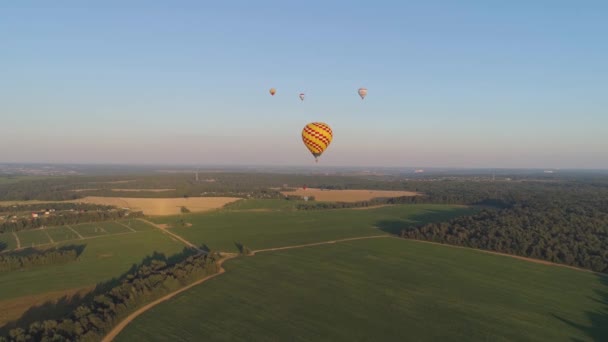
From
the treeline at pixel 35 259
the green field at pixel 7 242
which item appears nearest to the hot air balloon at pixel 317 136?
the treeline at pixel 35 259

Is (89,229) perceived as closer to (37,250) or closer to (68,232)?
(68,232)

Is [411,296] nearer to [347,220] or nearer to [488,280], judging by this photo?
[488,280]

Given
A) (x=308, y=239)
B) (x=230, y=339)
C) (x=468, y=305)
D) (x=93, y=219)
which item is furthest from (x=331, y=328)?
(x=93, y=219)

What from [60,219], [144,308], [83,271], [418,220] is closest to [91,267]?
[83,271]

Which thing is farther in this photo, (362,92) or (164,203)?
(164,203)

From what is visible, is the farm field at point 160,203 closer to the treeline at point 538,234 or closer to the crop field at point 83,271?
the crop field at point 83,271

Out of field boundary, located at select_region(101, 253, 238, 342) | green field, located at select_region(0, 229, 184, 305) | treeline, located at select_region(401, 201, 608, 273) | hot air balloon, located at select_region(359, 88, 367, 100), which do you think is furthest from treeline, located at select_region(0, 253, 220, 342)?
treeline, located at select_region(401, 201, 608, 273)
